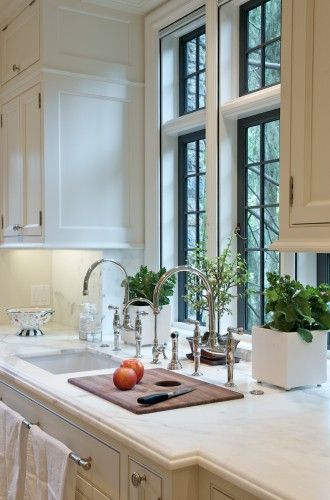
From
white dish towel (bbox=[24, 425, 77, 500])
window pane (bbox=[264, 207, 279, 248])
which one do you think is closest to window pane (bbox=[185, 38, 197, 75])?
window pane (bbox=[264, 207, 279, 248])

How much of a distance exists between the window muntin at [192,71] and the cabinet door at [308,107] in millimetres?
1443

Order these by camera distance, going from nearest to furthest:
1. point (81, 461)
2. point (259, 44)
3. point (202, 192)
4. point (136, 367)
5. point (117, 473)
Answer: point (117, 473), point (81, 461), point (136, 367), point (259, 44), point (202, 192)

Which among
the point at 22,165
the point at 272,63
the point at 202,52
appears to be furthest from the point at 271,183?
the point at 22,165

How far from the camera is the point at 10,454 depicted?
88.5 inches

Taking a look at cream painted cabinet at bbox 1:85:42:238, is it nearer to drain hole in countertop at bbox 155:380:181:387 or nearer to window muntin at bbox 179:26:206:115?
window muntin at bbox 179:26:206:115

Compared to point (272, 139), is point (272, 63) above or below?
above

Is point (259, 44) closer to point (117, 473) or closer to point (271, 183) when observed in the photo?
point (271, 183)

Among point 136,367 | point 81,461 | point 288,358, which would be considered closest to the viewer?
point 81,461

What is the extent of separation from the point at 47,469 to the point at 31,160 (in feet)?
5.44

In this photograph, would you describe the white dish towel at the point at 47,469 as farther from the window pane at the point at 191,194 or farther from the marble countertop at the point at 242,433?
the window pane at the point at 191,194

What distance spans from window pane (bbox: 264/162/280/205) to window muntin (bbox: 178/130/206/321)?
45 cm

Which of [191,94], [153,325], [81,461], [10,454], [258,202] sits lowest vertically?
[10,454]

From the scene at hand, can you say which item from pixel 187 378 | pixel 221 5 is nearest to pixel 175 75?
pixel 221 5

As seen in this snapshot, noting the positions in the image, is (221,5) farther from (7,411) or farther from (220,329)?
(7,411)
